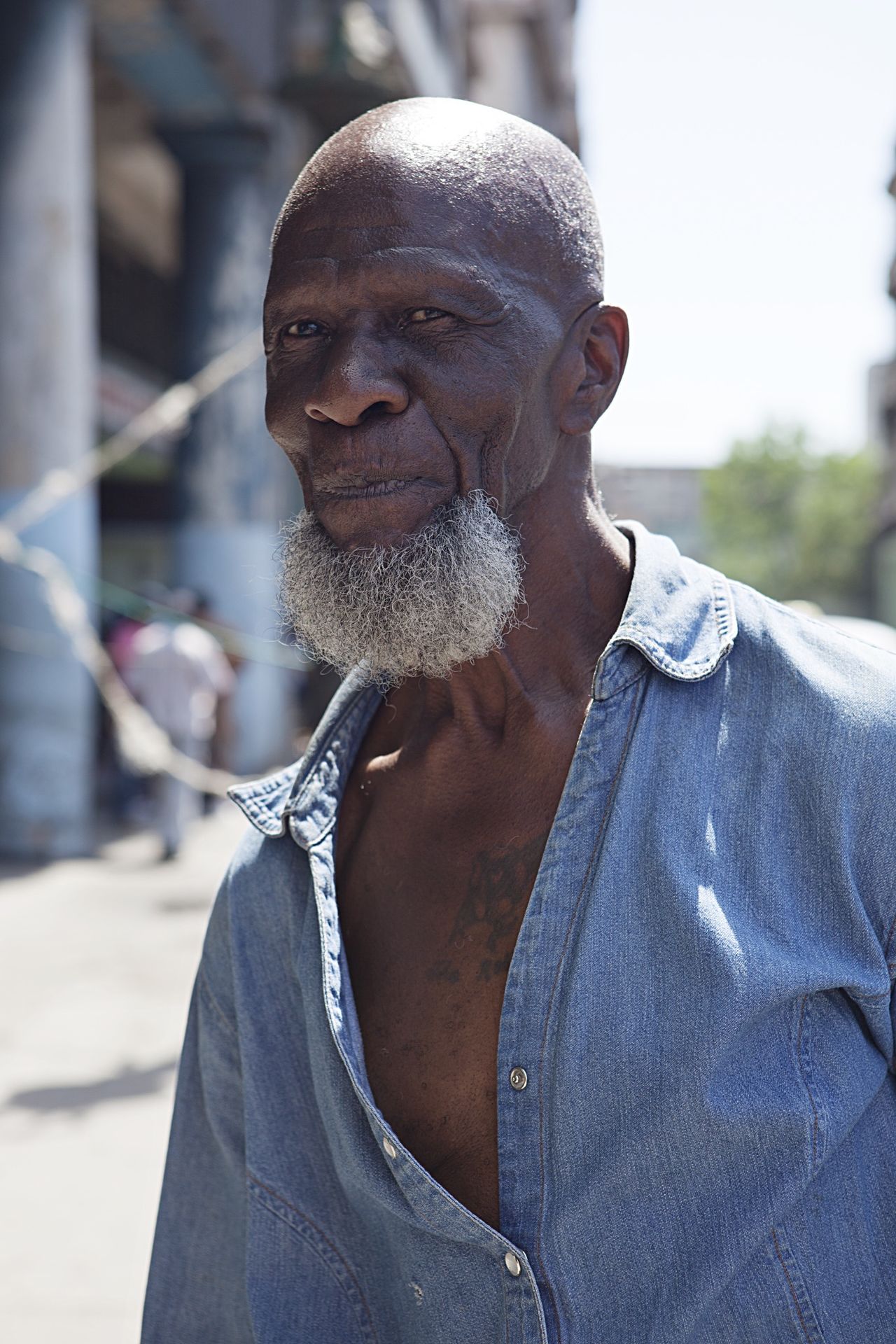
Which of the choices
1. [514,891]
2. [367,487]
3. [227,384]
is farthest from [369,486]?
[227,384]

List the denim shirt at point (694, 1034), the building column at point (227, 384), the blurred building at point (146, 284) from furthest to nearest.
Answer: the building column at point (227, 384) < the blurred building at point (146, 284) < the denim shirt at point (694, 1034)

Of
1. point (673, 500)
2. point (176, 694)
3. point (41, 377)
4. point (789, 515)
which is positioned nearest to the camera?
point (41, 377)

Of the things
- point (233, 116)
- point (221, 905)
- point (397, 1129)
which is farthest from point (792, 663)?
point (233, 116)

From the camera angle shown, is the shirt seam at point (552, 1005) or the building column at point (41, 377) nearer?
the shirt seam at point (552, 1005)

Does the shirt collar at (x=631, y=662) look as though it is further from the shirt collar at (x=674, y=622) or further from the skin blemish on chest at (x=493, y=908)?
the skin blemish on chest at (x=493, y=908)

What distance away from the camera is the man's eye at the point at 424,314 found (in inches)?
60.2

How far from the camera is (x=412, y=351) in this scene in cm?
153

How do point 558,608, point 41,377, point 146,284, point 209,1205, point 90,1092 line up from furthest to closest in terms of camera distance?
1. point 146,284
2. point 41,377
3. point 90,1092
4. point 209,1205
5. point 558,608

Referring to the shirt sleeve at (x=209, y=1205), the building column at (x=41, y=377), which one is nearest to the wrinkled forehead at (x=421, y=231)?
the shirt sleeve at (x=209, y=1205)

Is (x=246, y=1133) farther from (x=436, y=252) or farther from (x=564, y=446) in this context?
(x=436, y=252)

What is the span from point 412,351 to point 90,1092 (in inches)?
158

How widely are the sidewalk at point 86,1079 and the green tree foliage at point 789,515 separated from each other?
53.9m

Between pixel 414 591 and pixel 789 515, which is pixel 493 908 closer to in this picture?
pixel 414 591

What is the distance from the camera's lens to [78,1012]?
5.63 meters
